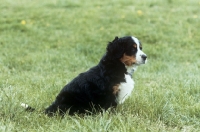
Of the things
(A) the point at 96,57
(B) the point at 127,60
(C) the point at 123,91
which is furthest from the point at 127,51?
(A) the point at 96,57

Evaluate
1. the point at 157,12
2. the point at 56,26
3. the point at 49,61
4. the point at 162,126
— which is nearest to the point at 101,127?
the point at 162,126

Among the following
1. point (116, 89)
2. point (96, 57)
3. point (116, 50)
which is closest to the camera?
point (116, 89)

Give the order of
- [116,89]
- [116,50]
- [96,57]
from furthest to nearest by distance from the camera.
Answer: [96,57] → [116,50] → [116,89]

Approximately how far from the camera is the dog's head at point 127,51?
4004 mm

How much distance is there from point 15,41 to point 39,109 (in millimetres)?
5320

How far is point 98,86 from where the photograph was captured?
385 cm

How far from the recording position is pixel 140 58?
4059 millimetres

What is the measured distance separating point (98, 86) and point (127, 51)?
54cm

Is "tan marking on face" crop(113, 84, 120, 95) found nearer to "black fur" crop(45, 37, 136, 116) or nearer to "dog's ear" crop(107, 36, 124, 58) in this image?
"black fur" crop(45, 37, 136, 116)

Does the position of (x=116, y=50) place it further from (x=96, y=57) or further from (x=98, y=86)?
(x=96, y=57)

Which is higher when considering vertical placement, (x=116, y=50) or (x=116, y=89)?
(x=116, y=50)

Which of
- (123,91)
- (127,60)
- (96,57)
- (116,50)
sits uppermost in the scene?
(116,50)

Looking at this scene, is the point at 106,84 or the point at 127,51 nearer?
the point at 106,84

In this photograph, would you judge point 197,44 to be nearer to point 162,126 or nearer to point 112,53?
point 112,53
